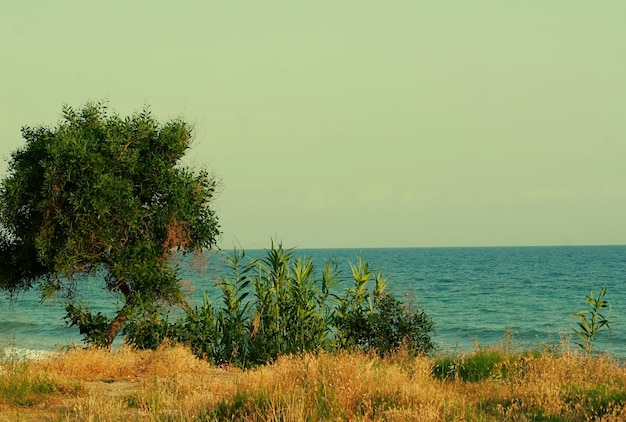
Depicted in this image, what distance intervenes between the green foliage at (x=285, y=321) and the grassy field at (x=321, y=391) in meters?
2.84

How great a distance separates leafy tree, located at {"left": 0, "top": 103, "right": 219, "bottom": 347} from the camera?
15570mm

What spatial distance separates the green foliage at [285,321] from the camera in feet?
56.1

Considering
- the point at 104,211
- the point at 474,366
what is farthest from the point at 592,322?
the point at 104,211

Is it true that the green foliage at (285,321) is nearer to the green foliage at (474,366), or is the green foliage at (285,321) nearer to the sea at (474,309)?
the sea at (474,309)

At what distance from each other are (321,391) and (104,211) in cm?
793

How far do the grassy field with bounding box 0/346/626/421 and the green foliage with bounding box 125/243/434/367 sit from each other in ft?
9.33

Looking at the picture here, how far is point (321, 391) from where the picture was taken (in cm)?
919

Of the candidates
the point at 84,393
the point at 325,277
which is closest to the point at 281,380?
the point at 84,393

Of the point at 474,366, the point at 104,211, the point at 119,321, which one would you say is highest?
the point at 104,211

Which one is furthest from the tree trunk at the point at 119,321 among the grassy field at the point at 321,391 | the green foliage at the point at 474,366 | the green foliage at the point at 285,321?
the green foliage at the point at 474,366

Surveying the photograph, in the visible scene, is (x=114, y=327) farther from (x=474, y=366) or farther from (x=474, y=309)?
(x=474, y=309)

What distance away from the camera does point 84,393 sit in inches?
466

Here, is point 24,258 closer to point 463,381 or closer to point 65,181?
point 65,181

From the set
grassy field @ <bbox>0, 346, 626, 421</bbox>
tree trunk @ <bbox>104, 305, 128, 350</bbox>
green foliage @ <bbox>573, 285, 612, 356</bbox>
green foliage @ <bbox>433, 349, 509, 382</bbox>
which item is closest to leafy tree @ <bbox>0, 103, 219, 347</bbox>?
tree trunk @ <bbox>104, 305, 128, 350</bbox>
